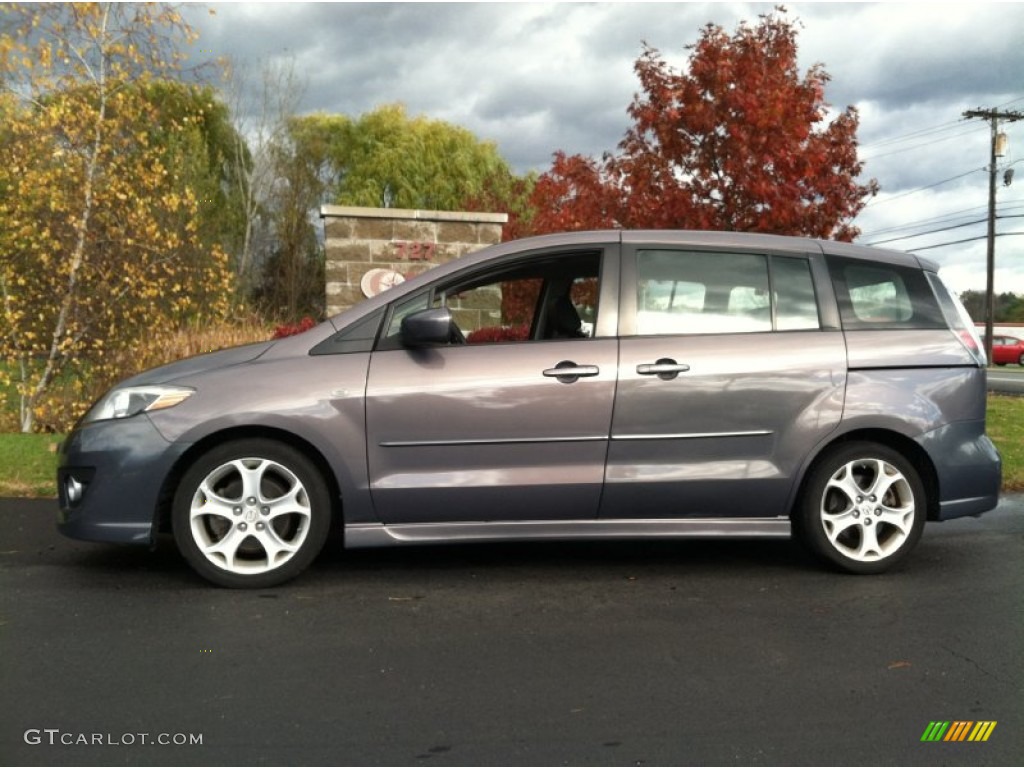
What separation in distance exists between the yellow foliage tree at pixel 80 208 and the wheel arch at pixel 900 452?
808 cm

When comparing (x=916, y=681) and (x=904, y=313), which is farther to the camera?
(x=904, y=313)

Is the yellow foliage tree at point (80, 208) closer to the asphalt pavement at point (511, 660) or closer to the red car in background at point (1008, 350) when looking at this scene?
the asphalt pavement at point (511, 660)

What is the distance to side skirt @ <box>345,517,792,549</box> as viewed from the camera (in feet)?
14.7

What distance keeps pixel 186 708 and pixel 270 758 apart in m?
0.51

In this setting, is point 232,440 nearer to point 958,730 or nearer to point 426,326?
point 426,326

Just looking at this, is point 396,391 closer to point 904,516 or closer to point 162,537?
point 162,537

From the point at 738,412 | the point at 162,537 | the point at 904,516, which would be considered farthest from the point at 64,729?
the point at 904,516

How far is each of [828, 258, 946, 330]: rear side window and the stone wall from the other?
8.56m

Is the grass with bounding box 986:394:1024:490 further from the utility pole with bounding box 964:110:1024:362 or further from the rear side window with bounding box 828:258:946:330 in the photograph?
the utility pole with bounding box 964:110:1024:362

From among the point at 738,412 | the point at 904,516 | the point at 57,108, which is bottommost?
the point at 904,516

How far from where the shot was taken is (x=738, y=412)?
462 centimetres

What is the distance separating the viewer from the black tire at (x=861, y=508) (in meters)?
4.75

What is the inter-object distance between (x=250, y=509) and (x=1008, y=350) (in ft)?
144

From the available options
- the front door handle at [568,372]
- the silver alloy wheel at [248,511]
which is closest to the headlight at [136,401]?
the silver alloy wheel at [248,511]
